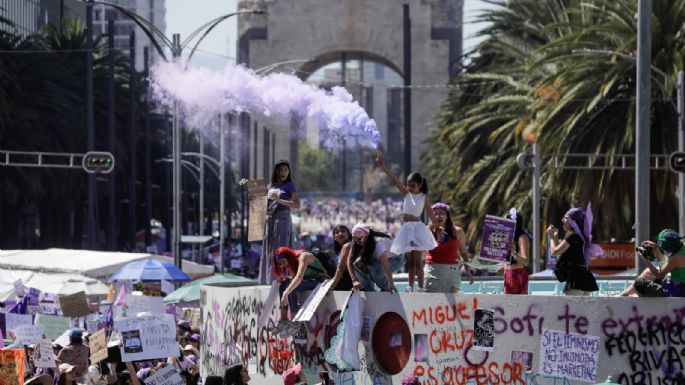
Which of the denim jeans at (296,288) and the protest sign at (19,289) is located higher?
the denim jeans at (296,288)

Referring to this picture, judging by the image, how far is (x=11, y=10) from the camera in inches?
3307

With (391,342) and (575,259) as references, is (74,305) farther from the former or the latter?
(575,259)

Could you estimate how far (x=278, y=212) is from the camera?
18672 millimetres

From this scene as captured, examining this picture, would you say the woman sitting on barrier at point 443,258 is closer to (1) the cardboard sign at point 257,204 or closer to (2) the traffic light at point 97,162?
(1) the cardboard sign at point 257,204

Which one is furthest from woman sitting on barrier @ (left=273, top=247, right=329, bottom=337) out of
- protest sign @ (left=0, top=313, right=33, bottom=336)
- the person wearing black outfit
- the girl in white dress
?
protest sign @ (left=0, top=313, right=33, bottom=336)

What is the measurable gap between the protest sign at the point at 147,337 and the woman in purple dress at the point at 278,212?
2.72 m

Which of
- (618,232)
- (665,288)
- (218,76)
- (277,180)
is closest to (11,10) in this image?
(618,232)

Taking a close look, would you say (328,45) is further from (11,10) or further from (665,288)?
(665,288)

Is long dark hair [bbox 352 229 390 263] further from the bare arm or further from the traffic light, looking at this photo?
the traffic light

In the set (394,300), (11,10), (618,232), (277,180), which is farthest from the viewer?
(11,10)

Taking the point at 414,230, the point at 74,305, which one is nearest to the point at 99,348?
the point at 414,230

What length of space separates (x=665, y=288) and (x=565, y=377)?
3.97ft

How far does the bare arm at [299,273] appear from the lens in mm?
15898

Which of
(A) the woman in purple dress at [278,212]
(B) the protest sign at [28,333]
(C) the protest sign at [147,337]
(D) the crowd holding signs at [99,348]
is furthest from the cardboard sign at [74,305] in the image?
(C) the protest sign at [147,337]
